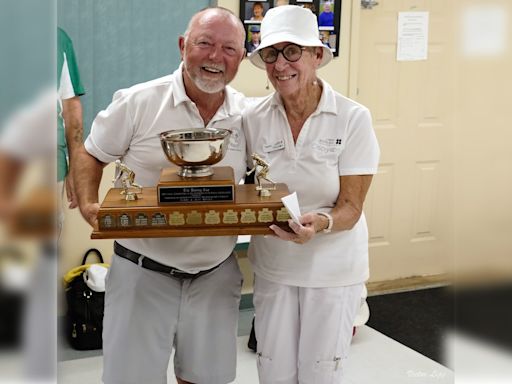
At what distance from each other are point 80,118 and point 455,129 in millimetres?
2508

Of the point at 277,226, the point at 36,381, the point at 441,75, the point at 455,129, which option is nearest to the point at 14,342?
the point at 36,381

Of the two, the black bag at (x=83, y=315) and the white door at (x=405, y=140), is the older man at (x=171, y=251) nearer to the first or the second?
the black bag at (x=83, y=315)

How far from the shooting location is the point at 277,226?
161 centimetres

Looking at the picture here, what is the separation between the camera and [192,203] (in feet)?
5.29

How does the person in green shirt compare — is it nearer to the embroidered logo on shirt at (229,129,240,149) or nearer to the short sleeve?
the short sleeve

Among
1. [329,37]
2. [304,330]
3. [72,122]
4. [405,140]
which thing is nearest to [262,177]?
[304,330]

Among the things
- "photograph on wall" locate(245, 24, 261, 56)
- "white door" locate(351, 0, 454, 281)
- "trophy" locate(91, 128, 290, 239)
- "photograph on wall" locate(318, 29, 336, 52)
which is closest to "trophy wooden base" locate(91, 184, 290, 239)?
"trophy" locate(91, 128, 290, 239)

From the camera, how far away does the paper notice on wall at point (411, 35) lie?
12.5 ft

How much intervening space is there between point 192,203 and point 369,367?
1.70 metres

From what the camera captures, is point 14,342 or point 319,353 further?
point 319,353

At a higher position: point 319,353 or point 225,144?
point 225,144

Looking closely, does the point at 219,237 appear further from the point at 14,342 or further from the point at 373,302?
the point at 373,302

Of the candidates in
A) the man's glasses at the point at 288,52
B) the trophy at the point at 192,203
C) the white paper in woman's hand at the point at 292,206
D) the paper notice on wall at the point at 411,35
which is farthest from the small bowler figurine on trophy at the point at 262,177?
the paper notice on wall at the point at 411,35

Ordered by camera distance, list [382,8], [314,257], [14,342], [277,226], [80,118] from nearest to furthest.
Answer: [14,342], [277,226], [314,257], [80,118], [382,8]
